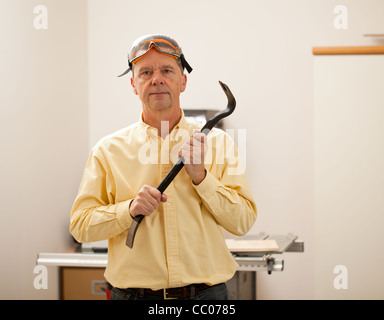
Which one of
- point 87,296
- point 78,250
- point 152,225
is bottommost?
point 87,296

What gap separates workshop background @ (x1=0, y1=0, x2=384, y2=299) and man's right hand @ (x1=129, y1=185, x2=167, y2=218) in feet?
4.91

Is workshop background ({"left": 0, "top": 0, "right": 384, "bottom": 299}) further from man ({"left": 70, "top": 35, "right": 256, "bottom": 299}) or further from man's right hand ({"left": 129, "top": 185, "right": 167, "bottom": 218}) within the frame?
man's right hand ({"left": 129, "top": 185, "right": 167, "bottom": 218})

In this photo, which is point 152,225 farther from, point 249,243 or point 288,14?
point 288,14

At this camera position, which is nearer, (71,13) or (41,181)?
(41,181)

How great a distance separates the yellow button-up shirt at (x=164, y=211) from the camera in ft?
4.01

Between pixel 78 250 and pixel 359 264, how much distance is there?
1.63 metres

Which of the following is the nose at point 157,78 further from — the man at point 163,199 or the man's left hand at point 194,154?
the man's left hand at point 194,154

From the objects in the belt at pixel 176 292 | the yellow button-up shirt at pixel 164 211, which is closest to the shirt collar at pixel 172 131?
the yellow button-up shirt at pixel 164 211

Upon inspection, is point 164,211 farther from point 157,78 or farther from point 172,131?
point 157,78

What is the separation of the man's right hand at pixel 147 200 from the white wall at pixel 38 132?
1384mm

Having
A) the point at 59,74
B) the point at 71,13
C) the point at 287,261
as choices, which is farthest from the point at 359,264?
the point at 71,13

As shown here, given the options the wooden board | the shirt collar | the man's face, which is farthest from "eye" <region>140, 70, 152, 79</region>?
the wooden board

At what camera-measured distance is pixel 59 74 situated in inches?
115

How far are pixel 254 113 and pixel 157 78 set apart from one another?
206 centimetres
